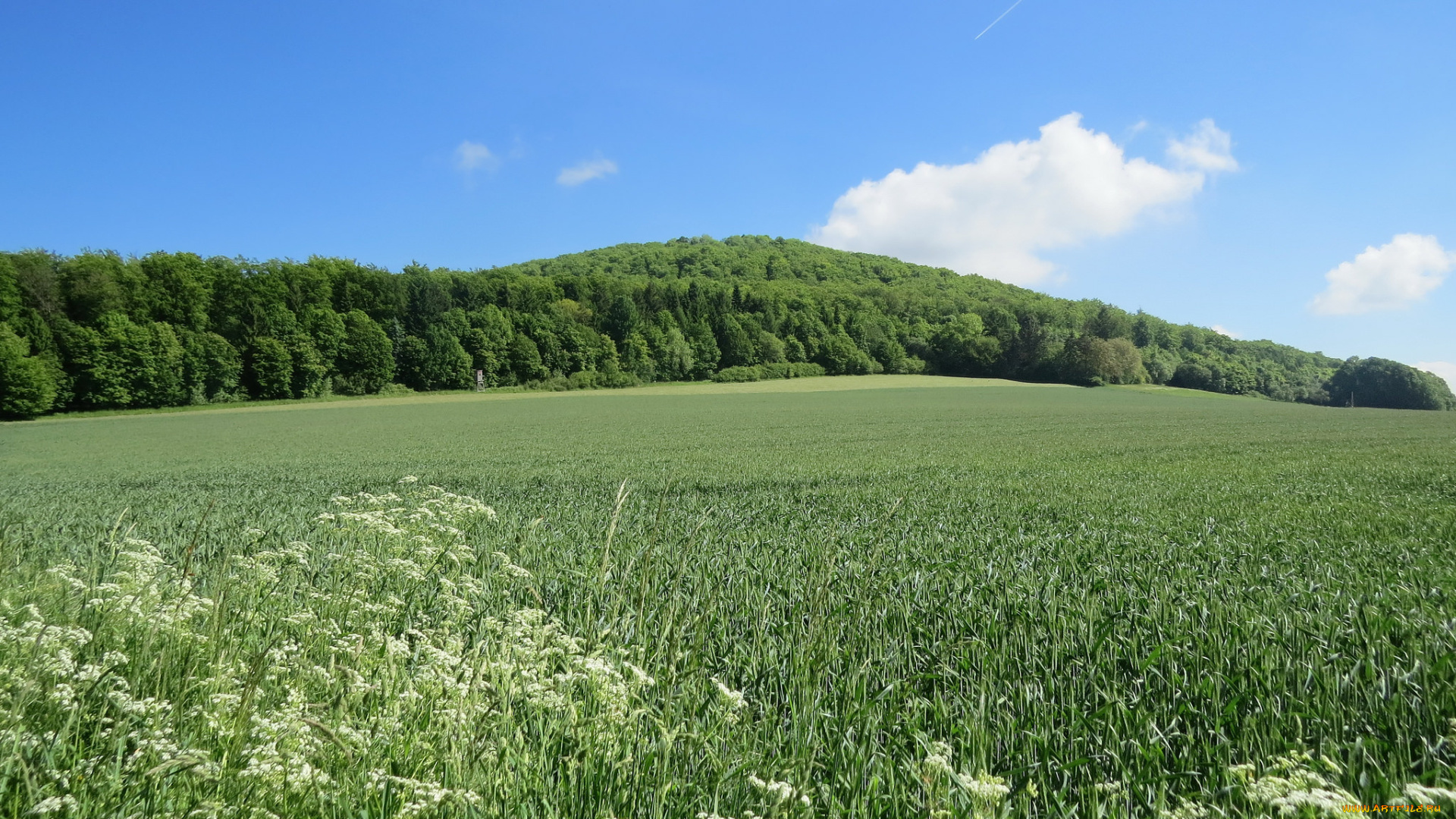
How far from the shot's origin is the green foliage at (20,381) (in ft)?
182

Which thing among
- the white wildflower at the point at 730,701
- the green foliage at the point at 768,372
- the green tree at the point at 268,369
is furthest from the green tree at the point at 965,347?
the white wildflower at the point at 730,701

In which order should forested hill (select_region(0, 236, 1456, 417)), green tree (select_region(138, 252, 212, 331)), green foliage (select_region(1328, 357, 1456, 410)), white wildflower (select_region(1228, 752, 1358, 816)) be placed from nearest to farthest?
white wildflower (select_region(1228, 752, 1358, 816))
forested hill (select_region(0, 236, 1456, 417))
green tree (select_region(138, 252, 212, 331))
green foliage (select_region(1328, 357, 1456, 410))

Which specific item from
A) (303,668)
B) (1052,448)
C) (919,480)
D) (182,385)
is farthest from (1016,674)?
(182,385)

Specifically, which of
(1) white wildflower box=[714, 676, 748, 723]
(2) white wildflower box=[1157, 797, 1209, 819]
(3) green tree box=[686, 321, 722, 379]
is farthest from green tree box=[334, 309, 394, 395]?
(2) white wildflower box=[1157, 797, 1209, 819]

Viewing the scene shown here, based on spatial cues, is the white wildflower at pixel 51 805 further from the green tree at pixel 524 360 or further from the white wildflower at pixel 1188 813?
the green tree at pixel 524 360

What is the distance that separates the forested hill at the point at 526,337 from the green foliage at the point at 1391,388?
28cm

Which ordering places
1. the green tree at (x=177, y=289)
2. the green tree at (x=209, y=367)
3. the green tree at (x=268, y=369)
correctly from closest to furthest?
the green tree at (x=209, y=367) < the green tree at (x=177, y=289) < the green tree at (x=268, y=369)

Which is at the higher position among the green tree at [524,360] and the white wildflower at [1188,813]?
the green tree at [524,360]

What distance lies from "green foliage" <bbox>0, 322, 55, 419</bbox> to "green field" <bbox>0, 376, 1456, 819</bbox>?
62.0 m

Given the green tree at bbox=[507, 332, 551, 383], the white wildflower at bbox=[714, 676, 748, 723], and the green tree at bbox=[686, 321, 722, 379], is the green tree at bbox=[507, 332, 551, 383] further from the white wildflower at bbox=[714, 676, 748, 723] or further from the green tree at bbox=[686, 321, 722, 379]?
the white wildflower at bbox=[714, 676, 748, 723]

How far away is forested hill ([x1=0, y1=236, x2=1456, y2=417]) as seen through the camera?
6375 centimetres

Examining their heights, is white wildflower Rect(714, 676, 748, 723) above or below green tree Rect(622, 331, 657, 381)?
below

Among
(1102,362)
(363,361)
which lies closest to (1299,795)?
(363,361)

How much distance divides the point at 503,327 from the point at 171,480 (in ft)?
242
